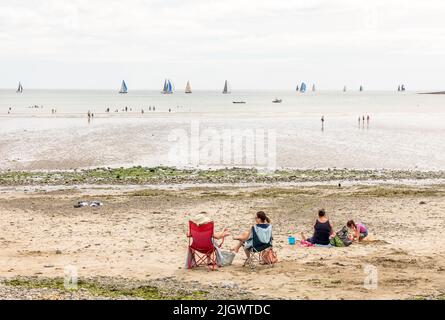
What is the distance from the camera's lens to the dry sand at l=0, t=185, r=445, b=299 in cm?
1310

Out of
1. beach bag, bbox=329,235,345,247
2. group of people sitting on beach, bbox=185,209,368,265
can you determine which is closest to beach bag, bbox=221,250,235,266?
group of people sitting on beach, bbox=185,209,368,265

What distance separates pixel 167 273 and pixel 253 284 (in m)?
2.23

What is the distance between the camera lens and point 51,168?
40344mm

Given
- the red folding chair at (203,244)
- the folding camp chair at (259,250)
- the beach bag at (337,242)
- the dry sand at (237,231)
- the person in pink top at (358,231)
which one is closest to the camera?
the dry sand at (237,231)

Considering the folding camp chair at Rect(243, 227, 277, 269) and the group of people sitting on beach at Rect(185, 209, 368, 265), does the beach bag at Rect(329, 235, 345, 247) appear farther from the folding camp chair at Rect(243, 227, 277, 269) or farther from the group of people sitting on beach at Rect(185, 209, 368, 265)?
the folding camp chair at Rect(243, 227, 277, 269)

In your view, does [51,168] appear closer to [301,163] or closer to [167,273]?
[301,163]

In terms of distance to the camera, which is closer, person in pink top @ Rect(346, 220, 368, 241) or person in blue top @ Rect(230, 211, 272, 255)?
person in blue top @ Rect(230, 211, 272, 255)

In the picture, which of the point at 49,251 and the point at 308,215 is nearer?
the point at 49,251

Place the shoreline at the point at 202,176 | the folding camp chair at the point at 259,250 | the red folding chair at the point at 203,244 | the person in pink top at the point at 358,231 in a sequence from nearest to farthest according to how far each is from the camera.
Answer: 1. the red folding chair at the point at 203,244
2. the folding camp chair at the point at 259,250
3. the person in pink top at the point at 358,231
4. the shoreline at the point at 202,176

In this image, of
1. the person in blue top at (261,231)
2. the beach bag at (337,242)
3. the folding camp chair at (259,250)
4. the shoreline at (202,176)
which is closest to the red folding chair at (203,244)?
the person in blue top at (261,231)

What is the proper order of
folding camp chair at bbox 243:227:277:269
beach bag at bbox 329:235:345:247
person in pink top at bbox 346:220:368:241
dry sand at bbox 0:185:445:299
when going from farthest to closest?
person in pink top at bbox 346:220:368:241 < beach bag at bbox 329:235:345:247 < folding camp chair at bbox 243:227:277:269 < dry sand at bbox 0:185:445:299

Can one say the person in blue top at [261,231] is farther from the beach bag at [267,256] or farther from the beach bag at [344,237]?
the beach bag at [344,237]

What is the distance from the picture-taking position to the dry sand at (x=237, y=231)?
1310 cm

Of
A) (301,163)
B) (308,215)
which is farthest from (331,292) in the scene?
(301,163)
